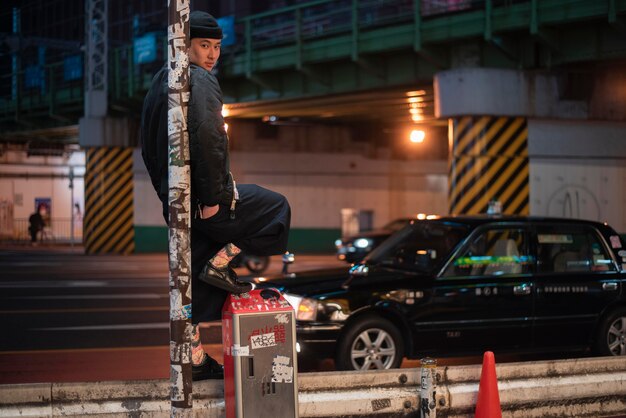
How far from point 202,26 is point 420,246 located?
5042mm

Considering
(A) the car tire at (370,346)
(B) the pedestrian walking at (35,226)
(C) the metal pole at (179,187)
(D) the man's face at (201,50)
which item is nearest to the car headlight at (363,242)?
(A) the car tire at (370,346)

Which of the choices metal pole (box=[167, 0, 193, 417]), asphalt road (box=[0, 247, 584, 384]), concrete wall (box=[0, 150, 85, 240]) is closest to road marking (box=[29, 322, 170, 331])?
asphalt road (box=[0, 247, 584, 384])

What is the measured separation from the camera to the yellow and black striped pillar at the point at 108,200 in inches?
1249

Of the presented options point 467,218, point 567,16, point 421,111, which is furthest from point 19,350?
point 421,111

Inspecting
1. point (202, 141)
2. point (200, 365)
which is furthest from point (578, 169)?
point (202, 141)

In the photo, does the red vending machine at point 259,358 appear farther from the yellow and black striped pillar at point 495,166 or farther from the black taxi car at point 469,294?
the yellow and black striped pillar at point 495,166

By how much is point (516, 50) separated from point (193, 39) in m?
16.2

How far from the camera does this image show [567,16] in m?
17.9

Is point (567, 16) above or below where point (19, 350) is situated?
above

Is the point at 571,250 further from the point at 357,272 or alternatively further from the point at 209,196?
the point at 209,196

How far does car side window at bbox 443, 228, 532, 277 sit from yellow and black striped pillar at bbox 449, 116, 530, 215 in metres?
11.1

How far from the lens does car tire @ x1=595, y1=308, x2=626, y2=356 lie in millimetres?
9078

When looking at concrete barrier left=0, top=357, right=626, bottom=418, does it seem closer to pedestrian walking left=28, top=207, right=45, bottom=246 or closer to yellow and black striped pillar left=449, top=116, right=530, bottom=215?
yellow and black striped pillar left=449, top=116, right=530, bottom=215

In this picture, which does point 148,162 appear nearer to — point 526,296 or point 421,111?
point 526,296
